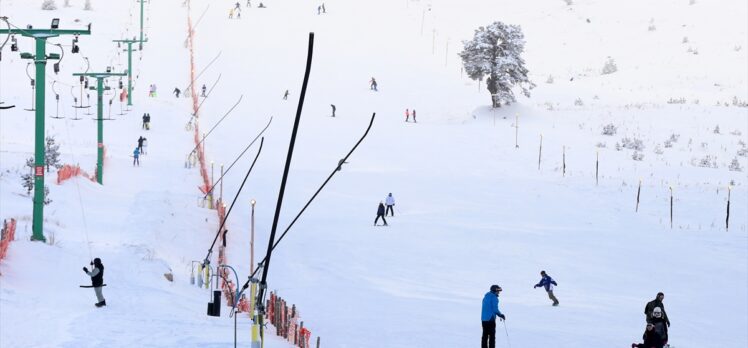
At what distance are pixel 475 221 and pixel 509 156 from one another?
52.0 feet

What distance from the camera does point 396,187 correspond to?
4706 cm

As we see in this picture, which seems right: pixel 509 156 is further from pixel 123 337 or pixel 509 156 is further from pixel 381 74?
pixel 123 337

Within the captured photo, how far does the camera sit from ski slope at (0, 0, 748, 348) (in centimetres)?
2227

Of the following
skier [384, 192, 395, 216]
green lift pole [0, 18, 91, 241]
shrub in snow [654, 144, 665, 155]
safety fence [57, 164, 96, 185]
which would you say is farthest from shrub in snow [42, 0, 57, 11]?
green lift pole [0, 18, 91, 241]

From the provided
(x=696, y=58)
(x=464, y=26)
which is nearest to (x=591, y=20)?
(x=464, y=26)

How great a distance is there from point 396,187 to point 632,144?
16.4 metres

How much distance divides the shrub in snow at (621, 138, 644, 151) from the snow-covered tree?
38.9 feet

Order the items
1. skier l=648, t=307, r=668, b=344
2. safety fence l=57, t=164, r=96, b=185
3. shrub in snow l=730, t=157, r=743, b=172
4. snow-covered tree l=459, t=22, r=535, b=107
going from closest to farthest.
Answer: skier l=648, t=307, r=668, b=344
safety fence l=57, t=164, r=96, b=185
shrub in snow l=730, t=157, r=743, b=172
snow-covered tree l=459, t=22, r=535, b=107

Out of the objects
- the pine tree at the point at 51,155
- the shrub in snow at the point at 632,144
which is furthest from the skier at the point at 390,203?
the shrub in snow at the point at 632,144

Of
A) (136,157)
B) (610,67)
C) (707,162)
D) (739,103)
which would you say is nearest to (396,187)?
(136,157)

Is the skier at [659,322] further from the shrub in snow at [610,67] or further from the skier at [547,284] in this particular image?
the shrub in snow at [610,67]

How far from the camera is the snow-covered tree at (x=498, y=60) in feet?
220

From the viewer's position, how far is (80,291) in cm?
2052

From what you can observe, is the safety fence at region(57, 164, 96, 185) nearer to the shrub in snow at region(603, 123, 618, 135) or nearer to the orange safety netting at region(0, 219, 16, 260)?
the orange safety netting at region(0, 219, 16, 260)
